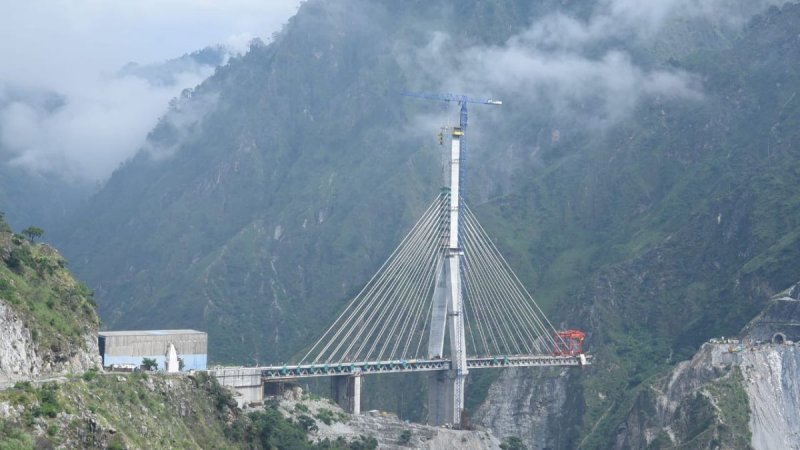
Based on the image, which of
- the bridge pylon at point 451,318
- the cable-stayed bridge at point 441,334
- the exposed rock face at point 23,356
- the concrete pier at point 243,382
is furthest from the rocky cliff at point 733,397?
the exposed rock face at point 23,356

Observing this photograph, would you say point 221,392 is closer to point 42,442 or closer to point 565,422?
point 42,442

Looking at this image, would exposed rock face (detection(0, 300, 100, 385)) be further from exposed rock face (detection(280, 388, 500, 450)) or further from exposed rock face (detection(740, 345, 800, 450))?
exposed rock face (detection(740, 345, 800, 450))

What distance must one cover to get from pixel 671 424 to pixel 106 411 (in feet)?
256

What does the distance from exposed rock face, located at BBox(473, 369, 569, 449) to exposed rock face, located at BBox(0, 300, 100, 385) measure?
285 feet

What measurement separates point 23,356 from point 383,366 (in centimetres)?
6419

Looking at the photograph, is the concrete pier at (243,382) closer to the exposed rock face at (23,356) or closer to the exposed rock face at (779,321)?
the exposed rock face at (23,356)

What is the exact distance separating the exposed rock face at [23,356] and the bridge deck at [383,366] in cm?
3088

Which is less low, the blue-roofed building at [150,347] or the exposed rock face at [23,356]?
the blue-roofed building at [150,347]

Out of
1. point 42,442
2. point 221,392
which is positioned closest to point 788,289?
point 221,392

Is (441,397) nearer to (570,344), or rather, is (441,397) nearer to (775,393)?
(570,344)

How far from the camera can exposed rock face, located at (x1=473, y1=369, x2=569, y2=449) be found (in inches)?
6762

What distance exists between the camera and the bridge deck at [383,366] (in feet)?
430

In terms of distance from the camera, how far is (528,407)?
175 metres

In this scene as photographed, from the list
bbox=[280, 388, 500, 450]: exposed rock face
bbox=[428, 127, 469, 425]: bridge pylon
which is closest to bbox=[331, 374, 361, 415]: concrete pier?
bbox=[280, 388, 500, 450]: exposed rock face
